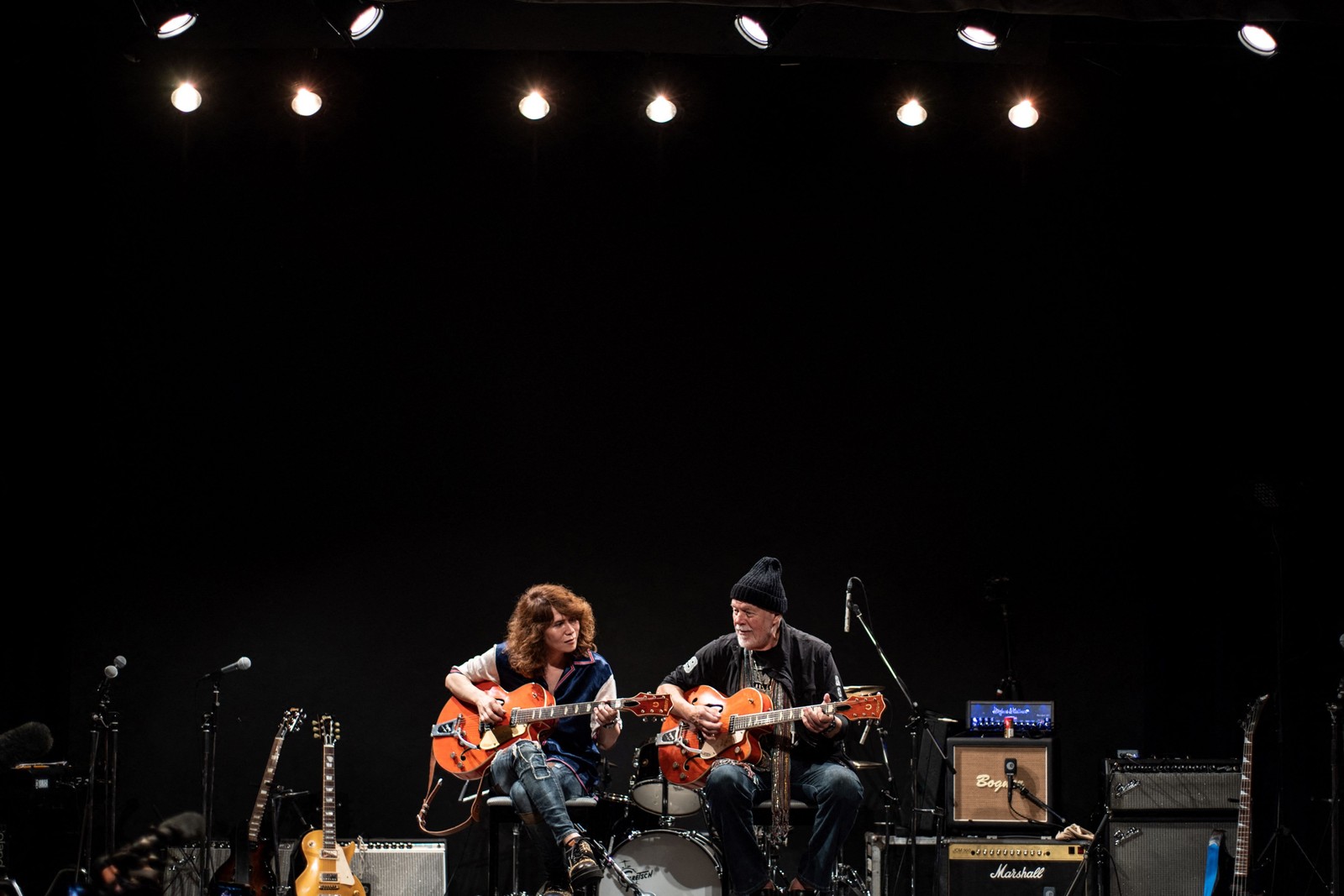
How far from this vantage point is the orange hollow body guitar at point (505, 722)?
17.8ft

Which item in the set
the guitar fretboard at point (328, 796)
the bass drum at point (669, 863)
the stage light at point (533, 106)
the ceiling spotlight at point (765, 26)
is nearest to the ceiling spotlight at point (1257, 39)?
the ceiling spotlight at point (765, 26)

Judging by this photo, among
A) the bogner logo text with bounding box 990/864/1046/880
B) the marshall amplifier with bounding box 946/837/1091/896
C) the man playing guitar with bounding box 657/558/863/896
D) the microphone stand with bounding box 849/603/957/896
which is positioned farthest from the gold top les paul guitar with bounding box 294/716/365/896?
the bogner logo text with bounding box 990/864/1046/880

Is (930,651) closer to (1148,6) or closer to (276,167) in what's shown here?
(1148,6)

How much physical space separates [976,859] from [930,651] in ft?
4.08

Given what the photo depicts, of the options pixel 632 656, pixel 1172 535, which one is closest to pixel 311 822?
pixel 632 656

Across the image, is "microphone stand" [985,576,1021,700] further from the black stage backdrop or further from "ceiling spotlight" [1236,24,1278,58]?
"ceiling spotlight" [1236,24,1278,58]

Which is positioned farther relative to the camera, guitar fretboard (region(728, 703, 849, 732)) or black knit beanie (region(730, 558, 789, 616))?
black knit beanie (region(730, 558, 789, 616))

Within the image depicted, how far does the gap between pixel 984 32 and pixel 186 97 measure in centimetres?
385

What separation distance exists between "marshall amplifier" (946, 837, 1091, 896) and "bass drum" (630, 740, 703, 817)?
3.74 feet

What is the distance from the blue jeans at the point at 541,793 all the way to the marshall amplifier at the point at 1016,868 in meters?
1.65

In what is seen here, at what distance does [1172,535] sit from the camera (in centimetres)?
647

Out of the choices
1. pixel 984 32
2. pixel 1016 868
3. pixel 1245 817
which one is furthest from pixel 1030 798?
pixel 984 32

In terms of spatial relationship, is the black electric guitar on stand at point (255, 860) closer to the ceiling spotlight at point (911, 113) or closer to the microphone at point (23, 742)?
the microphone at point (23, 742)

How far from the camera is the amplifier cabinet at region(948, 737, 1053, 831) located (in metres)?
5.64
